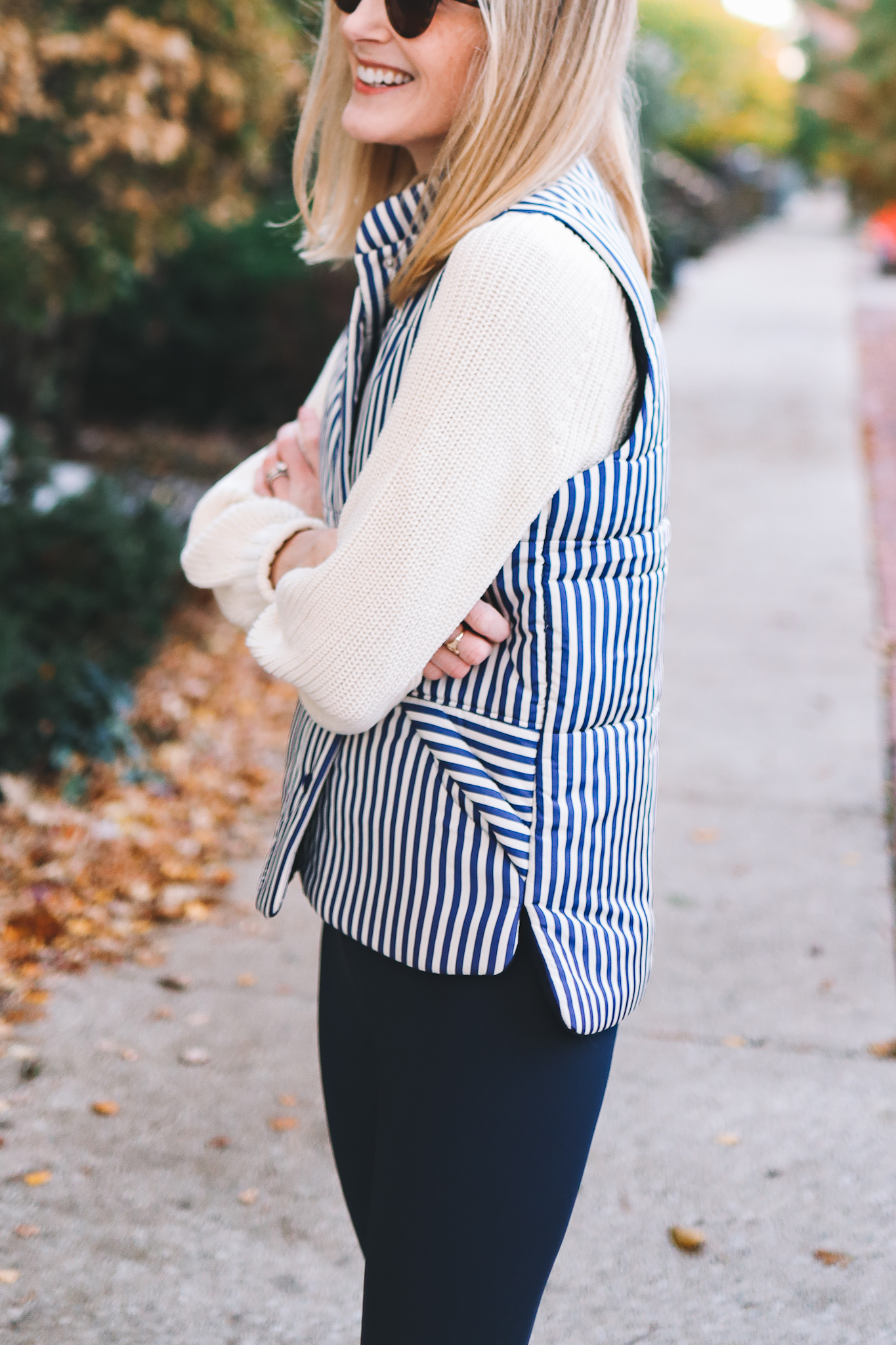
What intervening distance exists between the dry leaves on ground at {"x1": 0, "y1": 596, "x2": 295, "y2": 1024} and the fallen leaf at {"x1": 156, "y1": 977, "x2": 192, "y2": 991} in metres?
0.13

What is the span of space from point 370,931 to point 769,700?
4.43m

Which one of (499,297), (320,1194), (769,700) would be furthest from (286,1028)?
(769,700)

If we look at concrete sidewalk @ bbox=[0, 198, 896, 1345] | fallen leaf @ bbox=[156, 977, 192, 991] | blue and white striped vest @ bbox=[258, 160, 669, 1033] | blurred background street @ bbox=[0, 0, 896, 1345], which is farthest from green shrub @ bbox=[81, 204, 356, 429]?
blue and white striped vest @ bbox=[258, 160, 669, 1033]

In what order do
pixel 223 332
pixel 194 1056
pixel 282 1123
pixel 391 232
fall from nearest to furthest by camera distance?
pixel 391 232, pixel 282 1123, pixel 194 1056, pixel 223 332

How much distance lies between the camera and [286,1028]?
3.40 m

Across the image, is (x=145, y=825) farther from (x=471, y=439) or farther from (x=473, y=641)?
(x=471, y=439)

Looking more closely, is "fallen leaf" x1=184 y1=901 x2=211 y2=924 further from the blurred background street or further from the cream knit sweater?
the cream knit sweater

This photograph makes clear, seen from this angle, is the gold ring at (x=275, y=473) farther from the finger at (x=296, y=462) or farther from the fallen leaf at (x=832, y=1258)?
the fallen leaf at (x=832, y=1258)

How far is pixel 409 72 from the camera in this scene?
1.56 meters

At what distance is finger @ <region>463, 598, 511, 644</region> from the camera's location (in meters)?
1.38

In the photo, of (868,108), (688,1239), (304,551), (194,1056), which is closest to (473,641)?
(304,551)

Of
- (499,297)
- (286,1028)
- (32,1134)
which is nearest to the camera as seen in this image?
(499,297)

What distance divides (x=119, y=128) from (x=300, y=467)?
4.04 metres

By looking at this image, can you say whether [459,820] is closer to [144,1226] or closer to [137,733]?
[144,1226]
